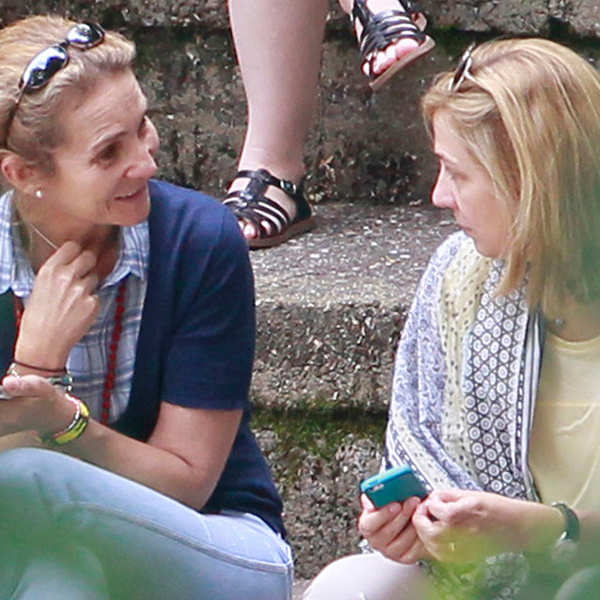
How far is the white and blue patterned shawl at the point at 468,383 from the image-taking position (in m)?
1.64

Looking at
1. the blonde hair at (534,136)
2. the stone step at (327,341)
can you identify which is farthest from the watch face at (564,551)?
the stone step at (327,341)

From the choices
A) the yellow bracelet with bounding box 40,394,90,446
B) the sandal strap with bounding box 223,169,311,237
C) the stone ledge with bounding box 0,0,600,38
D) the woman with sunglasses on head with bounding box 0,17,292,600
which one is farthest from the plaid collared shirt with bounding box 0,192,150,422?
the stone ledge with bounding box 0,0,600,38

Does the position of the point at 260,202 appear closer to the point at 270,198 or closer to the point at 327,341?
the point at 270,198

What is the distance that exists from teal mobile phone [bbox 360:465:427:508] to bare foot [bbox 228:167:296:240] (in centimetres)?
91

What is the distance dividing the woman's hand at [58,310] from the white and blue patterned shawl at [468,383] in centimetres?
42

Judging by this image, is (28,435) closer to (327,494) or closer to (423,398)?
(423,398)

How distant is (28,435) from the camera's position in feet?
5.05

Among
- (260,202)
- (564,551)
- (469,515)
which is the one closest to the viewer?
(564,551)

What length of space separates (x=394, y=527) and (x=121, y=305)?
0.43m

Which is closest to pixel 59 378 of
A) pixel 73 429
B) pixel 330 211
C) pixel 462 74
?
pixel 73 429

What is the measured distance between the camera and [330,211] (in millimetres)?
2625

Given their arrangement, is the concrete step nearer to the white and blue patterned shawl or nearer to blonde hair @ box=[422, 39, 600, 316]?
the white and blue patterned shawl

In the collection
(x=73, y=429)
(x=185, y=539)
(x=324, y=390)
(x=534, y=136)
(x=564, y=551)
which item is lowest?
(x=324, y=390)

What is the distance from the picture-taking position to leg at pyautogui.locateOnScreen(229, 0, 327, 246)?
2.39m
